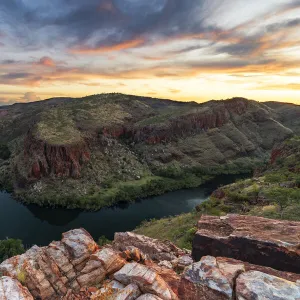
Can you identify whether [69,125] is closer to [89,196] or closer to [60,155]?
[60,155]

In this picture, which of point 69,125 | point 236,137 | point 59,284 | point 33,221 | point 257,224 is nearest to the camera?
point 59,284

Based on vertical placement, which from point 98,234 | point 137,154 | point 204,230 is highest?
point 204,230

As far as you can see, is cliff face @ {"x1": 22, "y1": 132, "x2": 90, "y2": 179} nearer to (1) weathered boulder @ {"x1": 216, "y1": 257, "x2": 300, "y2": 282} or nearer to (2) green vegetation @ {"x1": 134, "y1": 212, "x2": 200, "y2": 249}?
(2) green vegetation @ {"x1": 134, "y1": 212, "x2": 200, "y2": 249}

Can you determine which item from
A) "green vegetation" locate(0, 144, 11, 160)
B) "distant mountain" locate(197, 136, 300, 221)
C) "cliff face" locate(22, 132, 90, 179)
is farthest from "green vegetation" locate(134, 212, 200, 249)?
"green vegetation" locate(0, 144, 11, 160)

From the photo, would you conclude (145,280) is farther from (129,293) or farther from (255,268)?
(255,268)

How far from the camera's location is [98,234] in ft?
257

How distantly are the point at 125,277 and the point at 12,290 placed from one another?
5814 millimetres

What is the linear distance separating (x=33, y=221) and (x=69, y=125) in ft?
199

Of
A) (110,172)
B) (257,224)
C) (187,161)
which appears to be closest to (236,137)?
(187,161)

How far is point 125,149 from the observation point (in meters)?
145

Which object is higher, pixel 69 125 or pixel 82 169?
pixel 69 125

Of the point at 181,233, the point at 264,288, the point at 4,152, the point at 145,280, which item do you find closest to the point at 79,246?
the point at 145,280

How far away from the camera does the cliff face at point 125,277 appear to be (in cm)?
1212

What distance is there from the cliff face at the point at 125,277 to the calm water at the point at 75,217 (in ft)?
205
